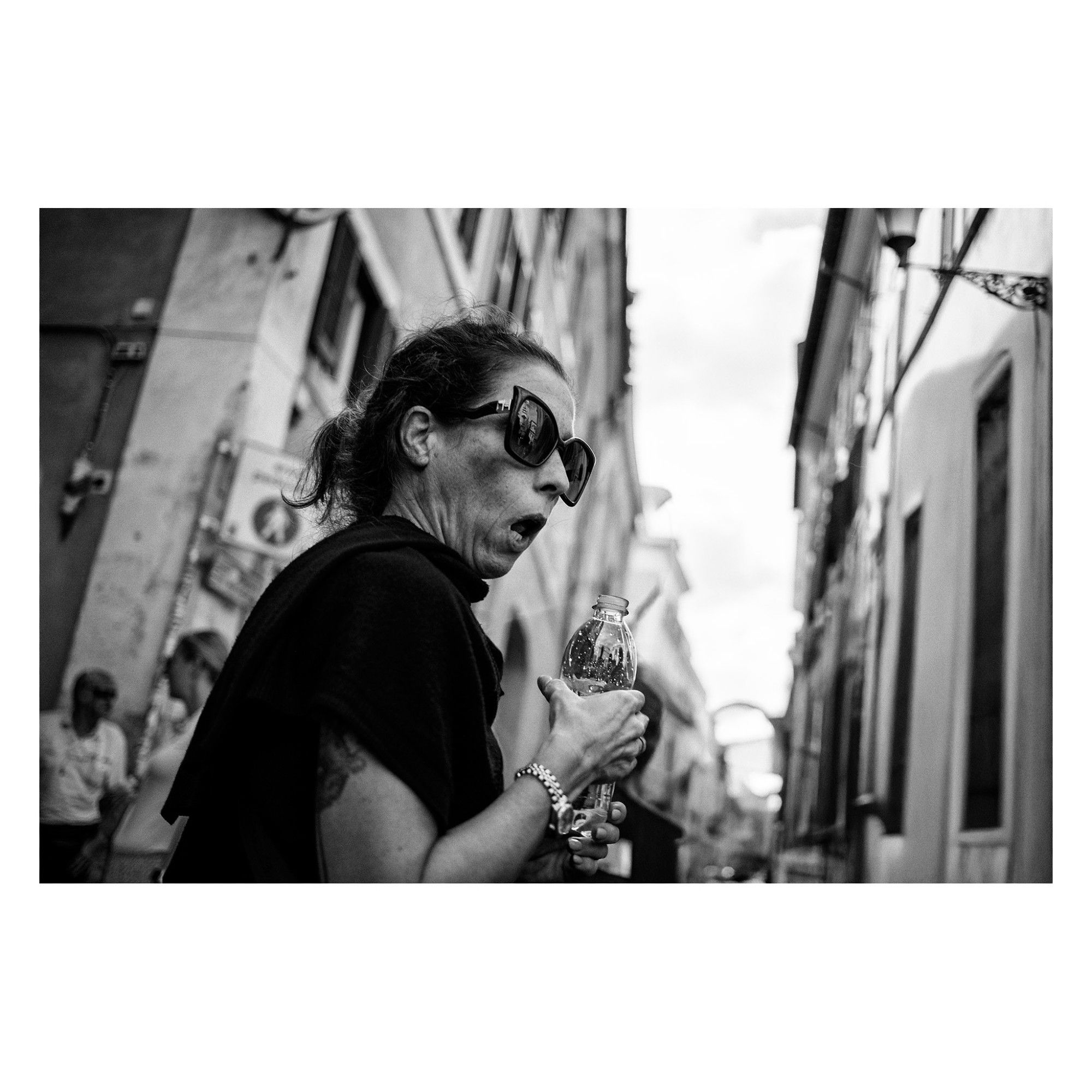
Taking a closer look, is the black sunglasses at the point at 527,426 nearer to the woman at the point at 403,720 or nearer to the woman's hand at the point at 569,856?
the woman at the point at 403,720

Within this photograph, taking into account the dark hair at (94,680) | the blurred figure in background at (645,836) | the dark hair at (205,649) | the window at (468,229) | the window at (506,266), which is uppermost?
the window at (506,266)

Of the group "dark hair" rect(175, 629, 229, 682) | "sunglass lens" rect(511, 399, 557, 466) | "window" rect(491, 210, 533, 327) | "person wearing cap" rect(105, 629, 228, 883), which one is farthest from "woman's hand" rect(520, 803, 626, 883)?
"window" rect(491, 210, 533, 327)

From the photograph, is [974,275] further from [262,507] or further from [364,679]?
[364,679]

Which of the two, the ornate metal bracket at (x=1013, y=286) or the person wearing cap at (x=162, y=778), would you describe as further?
the ornate metal bracket at (x=1013, y=286)

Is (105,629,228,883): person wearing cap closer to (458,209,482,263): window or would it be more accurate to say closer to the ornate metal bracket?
the ornate metal bracket

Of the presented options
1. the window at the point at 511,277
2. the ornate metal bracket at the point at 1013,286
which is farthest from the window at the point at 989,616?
the window at the point at 511,277

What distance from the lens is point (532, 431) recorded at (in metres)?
1.62

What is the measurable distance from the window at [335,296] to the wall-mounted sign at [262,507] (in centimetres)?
122

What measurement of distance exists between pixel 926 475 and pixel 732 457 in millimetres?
1083

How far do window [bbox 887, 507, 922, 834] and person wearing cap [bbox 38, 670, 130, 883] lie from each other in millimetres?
3830

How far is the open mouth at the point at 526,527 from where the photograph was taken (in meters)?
1.64

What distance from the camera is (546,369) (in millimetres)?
1679
